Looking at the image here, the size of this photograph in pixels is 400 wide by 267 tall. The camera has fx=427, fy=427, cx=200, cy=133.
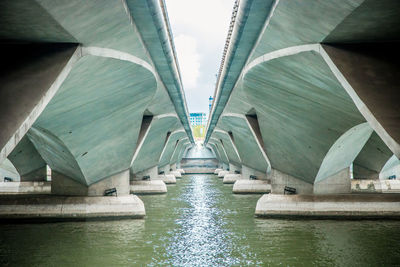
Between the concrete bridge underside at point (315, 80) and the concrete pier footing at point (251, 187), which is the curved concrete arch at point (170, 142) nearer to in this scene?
the concrete pier footing at point (251, 187)

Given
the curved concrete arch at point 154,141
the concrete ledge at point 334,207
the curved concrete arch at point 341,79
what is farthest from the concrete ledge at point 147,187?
the curved concrete arch at point 341,79

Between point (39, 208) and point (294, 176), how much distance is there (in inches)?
682

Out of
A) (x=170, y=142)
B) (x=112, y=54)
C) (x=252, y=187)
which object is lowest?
(x=252, y=187)

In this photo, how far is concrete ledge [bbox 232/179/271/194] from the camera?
1930 inches

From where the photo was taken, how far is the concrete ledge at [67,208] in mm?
27016

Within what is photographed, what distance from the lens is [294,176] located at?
1195 inches

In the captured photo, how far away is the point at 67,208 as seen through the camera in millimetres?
27391

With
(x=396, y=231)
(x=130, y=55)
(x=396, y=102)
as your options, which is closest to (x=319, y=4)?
(x=396, y=102)

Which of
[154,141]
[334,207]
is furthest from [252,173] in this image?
[334,207]

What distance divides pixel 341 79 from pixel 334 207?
16.3 meters

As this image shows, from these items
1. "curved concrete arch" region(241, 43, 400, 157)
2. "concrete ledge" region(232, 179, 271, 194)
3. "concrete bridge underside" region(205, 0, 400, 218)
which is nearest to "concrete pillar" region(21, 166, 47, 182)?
"concrete ledge" region(232, 179, 271, 194)

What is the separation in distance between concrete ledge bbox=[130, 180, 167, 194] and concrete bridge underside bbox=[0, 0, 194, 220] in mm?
17054

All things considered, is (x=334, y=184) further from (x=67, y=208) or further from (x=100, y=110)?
(x=67, y=208)

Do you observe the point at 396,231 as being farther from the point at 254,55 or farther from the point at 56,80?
the point at 56,80
